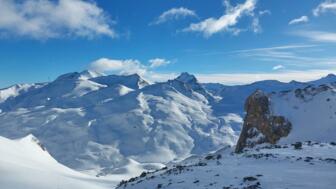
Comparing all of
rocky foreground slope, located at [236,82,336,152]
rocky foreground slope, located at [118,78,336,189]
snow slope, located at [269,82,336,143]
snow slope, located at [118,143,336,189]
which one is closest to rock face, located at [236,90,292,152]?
rocky foreground slope, located at [236,82,336,152]

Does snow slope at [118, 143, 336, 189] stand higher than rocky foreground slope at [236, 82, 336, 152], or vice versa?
rocky foreground slope at [236, 82, 336, 152]

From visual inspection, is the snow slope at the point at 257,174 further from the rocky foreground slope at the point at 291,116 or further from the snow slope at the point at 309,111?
the rocky foreground slope at the point at 291,116

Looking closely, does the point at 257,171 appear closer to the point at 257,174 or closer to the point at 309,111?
the point at 257,174

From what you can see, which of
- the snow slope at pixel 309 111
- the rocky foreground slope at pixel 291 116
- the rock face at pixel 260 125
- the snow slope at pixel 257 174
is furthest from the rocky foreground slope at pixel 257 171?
the rock face at pixel 260 125

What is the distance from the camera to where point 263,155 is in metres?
33.7

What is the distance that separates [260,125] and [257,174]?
193 feet

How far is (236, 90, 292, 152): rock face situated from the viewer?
79.7 meters

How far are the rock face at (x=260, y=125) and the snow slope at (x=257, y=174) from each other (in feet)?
148

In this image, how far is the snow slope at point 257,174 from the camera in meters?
24.5

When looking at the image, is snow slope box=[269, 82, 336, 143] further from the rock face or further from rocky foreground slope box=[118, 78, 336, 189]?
rocky foreground slope box=[118, 78, 336, 189]

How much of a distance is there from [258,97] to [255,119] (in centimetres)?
444

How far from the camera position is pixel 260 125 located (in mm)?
84375

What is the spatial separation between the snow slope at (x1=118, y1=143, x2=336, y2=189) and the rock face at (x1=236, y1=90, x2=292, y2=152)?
4504cm

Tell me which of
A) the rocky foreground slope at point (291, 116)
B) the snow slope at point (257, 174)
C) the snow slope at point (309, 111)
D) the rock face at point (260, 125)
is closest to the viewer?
the snow slope at point (257, 174)
